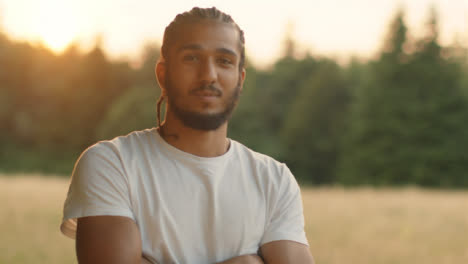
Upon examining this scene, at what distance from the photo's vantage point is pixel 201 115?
7.36ft

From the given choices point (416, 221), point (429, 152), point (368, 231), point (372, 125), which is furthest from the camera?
point (372, 125)

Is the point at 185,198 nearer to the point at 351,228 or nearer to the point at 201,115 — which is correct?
the point at 201,115

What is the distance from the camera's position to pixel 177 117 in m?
2.30

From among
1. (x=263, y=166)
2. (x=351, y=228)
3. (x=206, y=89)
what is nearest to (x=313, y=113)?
(x=351, y=228)

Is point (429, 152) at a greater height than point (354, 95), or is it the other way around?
point (354, 95)

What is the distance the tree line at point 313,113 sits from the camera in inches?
1124

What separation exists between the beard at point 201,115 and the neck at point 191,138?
0.13 ft

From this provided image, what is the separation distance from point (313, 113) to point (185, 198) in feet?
101

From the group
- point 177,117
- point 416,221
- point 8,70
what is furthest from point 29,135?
point 177,117

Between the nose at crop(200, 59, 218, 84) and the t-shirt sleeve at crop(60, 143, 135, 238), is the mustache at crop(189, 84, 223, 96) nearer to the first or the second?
the nose at crop(200, 59, 218, 84)

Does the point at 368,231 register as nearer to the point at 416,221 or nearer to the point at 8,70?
the point at 416,221

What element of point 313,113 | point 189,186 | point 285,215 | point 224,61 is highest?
point 224,61

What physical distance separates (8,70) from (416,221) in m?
26.9

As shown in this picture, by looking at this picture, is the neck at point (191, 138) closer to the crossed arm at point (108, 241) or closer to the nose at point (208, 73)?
the nose at point (208, 73)
